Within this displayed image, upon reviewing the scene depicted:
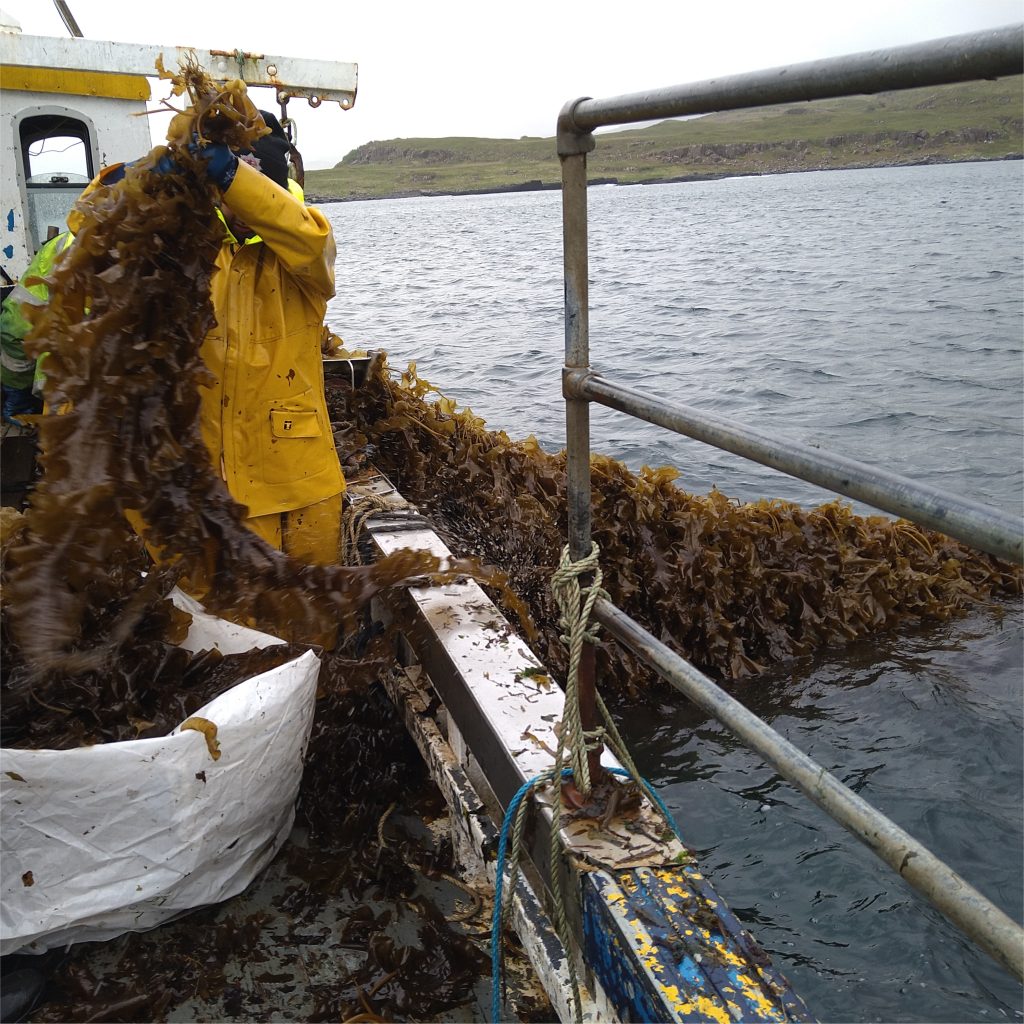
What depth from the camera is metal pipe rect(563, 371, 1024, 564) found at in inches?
29.5

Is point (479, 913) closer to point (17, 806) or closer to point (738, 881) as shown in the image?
point (17, 806)

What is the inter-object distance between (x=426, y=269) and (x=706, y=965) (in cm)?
3055

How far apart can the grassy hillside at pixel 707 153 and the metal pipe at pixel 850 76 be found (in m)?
81.5

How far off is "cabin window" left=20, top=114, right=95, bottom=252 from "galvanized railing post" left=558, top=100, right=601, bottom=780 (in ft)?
17.6

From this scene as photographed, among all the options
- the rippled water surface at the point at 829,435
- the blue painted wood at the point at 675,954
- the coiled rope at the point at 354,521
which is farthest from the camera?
the coiled rope at the point at 354,521

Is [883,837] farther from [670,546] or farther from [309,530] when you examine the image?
[670,546]

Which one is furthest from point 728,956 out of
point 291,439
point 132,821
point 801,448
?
point 291,439

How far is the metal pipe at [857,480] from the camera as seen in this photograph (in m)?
0.75

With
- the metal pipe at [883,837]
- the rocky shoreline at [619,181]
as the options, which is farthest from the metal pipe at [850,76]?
the rocky shoreline at [619,181]

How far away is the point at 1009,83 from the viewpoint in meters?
0.79

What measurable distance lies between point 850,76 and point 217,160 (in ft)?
6.15

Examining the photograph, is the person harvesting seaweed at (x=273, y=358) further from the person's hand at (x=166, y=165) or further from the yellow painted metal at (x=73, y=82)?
the yellow painted metal at (x=73, y=82)

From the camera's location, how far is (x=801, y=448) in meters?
1.00

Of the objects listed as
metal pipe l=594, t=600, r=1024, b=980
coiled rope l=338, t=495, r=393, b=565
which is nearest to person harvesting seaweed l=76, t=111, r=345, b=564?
coiled rope l=338, t=495, r=393, b=565
